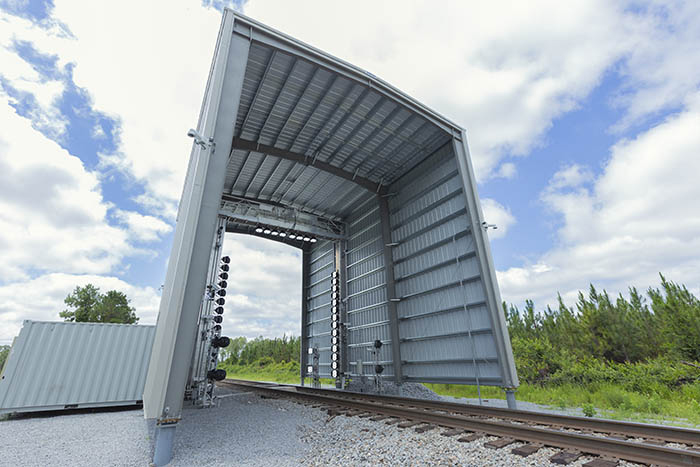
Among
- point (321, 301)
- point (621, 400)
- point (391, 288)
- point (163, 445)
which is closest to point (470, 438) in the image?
point (163, 445)

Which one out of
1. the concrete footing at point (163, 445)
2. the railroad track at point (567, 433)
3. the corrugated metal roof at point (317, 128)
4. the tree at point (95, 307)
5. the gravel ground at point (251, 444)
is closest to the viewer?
the railroad track at point (567, 433)

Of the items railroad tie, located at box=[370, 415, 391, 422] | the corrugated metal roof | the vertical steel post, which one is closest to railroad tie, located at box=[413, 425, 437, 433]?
railroad tie, located at box=[370, 415, 391, 422]

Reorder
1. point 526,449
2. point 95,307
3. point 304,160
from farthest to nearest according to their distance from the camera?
point 95,307
point 304,160
point 526,449

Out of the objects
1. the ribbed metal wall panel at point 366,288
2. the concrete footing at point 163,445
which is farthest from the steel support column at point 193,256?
the ribbed metal wall panel at point 366,288

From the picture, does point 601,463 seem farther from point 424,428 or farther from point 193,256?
point 193,256

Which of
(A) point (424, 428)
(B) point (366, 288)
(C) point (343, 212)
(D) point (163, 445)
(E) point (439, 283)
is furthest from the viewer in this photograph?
(C) point (343, 212)

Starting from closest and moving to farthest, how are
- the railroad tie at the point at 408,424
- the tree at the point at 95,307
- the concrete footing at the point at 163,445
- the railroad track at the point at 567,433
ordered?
the railroad track at the point at 567,433
the concrete footing at the point at 163,445
the railroad tie at the point at 408,424
the tree at the point at 95,307

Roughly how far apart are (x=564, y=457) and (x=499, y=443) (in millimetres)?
975

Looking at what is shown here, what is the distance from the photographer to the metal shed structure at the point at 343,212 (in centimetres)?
696

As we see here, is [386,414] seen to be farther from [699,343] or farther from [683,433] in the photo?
[699,343]

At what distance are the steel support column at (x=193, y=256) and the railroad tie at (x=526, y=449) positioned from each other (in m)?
5.62

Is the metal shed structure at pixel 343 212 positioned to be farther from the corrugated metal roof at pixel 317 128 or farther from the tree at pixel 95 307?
the tree at pixel 95 307

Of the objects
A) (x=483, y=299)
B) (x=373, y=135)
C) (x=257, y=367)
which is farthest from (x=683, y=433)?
(x=257, y=367)

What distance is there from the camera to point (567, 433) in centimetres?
499
